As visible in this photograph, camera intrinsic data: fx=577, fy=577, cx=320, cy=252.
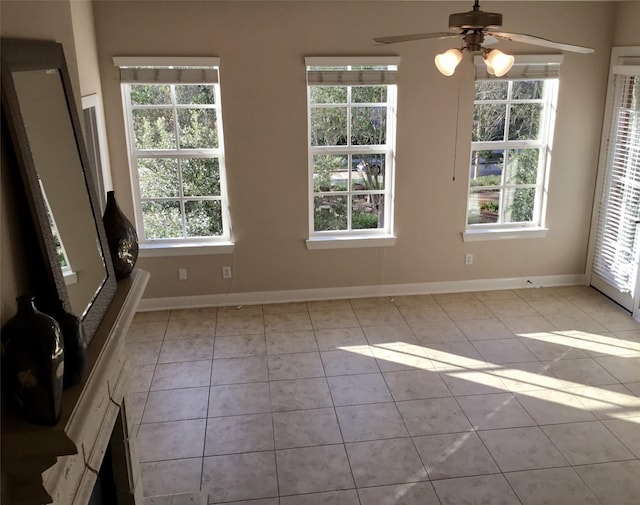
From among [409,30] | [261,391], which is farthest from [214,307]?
[409,30]

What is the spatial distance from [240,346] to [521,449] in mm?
2309

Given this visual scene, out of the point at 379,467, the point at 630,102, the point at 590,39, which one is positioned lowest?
the point at 379,467

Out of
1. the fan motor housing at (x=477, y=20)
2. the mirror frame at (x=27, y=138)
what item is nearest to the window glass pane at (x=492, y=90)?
the fan motor housing at (x=477, y=20)

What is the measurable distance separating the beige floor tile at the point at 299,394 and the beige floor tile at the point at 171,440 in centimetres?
53

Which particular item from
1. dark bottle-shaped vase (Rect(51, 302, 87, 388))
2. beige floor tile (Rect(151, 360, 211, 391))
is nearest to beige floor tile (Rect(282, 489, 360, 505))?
beige floor tile (Rect(151, 360, 211, 391))

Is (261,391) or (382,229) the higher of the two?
(382,229)

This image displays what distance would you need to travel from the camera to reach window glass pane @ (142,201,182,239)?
530 cm

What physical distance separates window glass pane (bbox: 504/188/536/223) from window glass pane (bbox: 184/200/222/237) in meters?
2.83

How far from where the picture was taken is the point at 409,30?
505 cm

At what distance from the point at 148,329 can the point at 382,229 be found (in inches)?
93.3

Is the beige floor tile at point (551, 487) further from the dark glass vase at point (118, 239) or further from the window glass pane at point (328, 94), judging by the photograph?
the window glass pane at point (328, 94)

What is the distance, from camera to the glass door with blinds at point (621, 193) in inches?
203

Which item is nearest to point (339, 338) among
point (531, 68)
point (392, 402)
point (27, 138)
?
point (392, 402)

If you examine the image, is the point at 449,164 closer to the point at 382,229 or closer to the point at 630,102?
the point at 382,229
